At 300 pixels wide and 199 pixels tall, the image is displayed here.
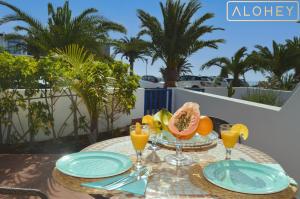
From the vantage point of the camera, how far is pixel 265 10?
6156 millimetres

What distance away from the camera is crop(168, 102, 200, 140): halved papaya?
1668 millimetres

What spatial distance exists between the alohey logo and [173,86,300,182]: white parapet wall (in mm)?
2325

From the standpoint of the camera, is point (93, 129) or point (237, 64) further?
point (237, 64)

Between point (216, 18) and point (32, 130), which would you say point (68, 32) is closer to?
point (32, 130)

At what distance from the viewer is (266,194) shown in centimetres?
130

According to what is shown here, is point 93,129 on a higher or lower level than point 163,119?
lower

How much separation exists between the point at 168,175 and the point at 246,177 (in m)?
0.43

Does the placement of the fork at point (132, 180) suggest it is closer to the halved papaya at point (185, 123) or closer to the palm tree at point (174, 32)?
the halved papaya at point (185, 123)

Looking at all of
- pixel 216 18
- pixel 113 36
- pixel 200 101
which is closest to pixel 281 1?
pixel 200 101

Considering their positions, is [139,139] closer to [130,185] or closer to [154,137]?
[130,185]

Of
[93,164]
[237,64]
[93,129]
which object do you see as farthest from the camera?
[237,64]

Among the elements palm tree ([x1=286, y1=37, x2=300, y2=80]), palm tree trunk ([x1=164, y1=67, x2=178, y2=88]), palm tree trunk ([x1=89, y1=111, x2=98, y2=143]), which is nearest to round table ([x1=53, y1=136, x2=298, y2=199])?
palm tree trunk ([x1=89, y1=111, x2=98, y2=143])

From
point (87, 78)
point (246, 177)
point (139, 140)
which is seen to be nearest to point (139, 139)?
point (139, 140)

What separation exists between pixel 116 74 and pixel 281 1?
3.97 meters
